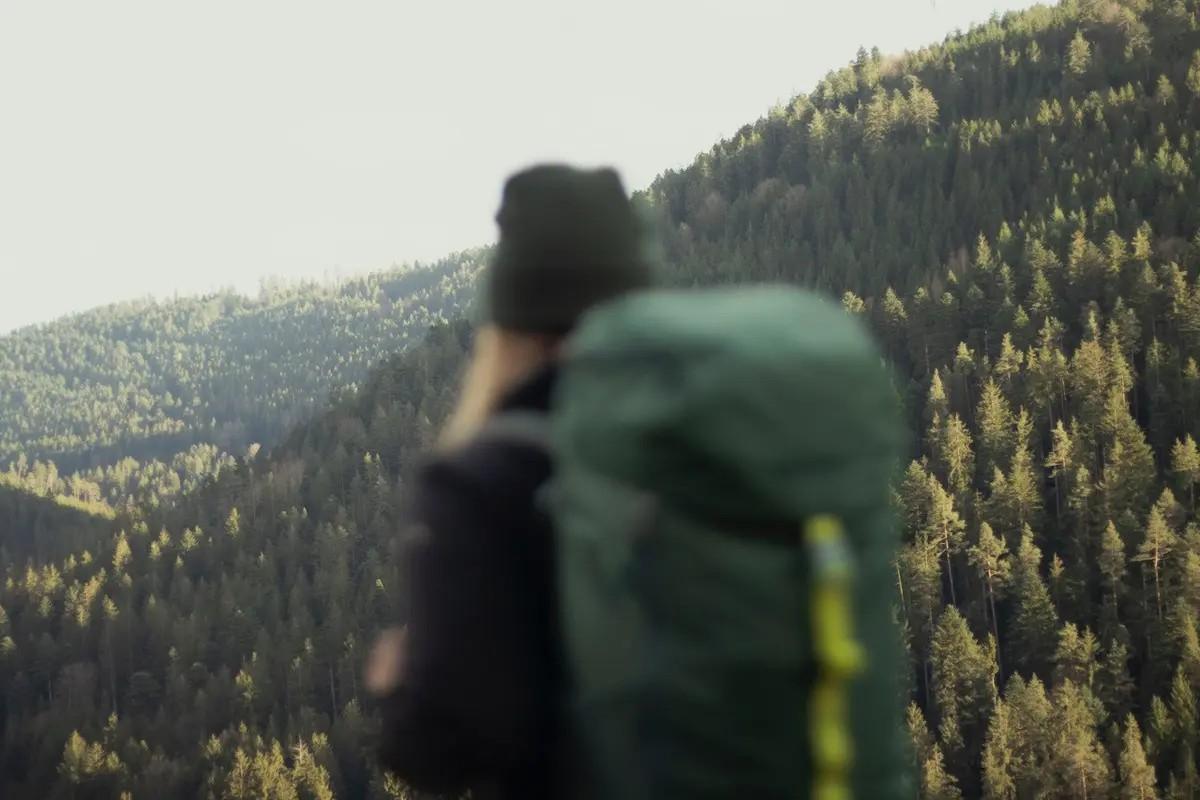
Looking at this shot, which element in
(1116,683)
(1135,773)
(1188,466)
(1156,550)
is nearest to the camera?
(1135,773)

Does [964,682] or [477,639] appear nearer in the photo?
[477,639]

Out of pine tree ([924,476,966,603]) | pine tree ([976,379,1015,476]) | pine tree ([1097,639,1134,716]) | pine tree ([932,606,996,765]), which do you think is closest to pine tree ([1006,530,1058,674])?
pine tree ([932,606,996,765])

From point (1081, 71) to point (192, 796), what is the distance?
139m

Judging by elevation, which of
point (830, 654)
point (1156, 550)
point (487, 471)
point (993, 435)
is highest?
point (487, 471)

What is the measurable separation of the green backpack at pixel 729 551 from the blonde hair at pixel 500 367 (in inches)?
18.6

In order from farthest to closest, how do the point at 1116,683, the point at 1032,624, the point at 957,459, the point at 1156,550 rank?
the point at 957,459 → the point at 1032,624 → the point at 1156,550 → the point at 1116,683

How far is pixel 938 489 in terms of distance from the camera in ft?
245

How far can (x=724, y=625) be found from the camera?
1968 mm

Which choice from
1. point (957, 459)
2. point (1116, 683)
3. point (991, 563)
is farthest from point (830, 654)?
point (957, 459)

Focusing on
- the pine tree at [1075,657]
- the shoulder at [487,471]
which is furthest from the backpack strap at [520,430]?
the pine tree at [1075,657]

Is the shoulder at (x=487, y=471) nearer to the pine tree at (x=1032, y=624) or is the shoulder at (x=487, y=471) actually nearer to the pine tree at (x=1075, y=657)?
the pine tree at (x=1075, y=657)

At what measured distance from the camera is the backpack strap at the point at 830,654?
1968 millimetres

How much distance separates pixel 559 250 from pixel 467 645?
2.85ft

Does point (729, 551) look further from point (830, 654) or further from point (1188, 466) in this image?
point (1188, 466)
